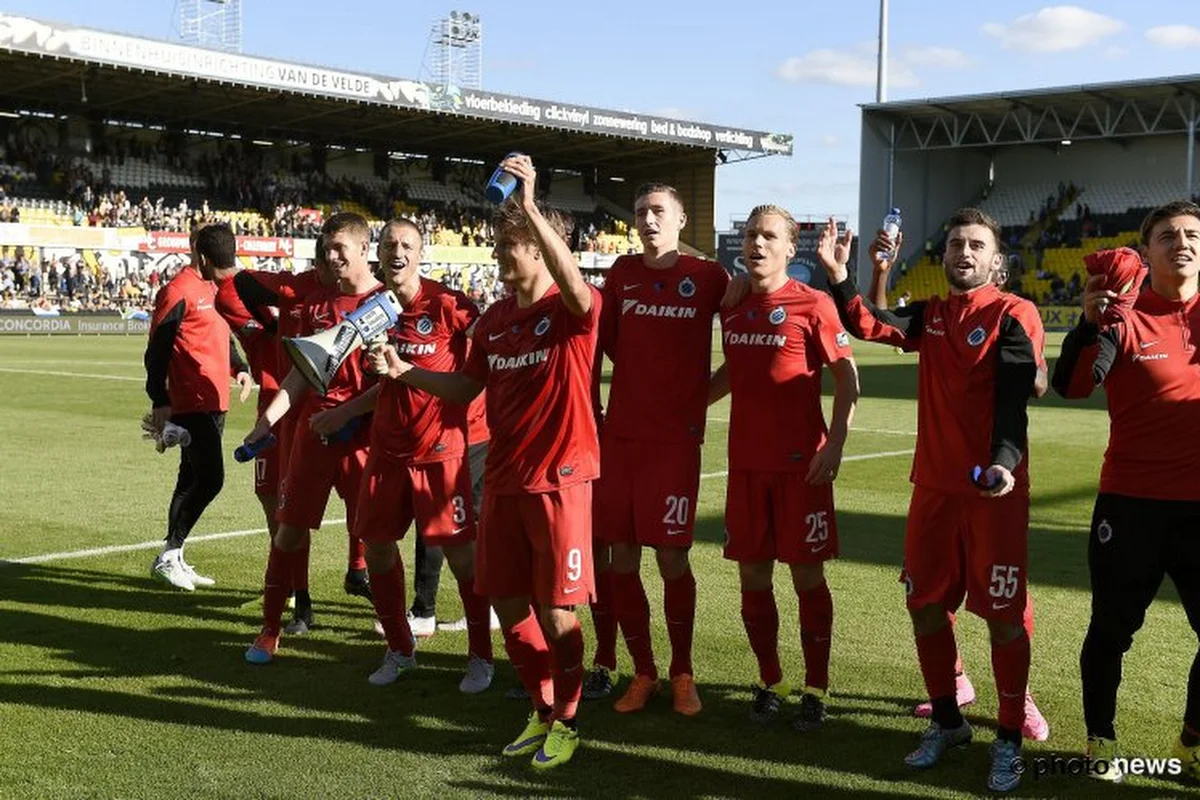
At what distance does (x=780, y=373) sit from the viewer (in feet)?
16.9

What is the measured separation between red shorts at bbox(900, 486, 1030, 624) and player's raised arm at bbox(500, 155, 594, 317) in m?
1.45

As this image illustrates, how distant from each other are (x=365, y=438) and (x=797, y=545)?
7.60ft

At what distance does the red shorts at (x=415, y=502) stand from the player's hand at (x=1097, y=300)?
9.05 ft

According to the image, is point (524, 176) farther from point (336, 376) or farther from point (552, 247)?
point (336, 376)

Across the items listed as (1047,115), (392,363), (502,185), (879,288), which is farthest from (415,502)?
(1047,115)

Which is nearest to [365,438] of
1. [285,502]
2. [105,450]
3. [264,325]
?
[285,502]

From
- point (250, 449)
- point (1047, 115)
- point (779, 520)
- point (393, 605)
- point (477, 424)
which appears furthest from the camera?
point (1047, 115)

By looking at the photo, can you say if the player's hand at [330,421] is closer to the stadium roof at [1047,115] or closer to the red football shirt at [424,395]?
the red football shirt at [424,395]

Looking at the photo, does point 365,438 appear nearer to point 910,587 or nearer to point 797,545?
point 797,545

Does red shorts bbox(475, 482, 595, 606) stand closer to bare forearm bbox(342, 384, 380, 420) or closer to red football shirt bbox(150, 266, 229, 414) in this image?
bare forearm bbox(342, 384, 380, 420)

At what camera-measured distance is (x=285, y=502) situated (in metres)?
6.04

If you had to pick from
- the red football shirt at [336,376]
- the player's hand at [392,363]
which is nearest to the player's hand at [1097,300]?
the player's hand at [392,363]

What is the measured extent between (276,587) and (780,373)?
2.65 m

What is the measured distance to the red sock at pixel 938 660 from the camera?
15.3ft
